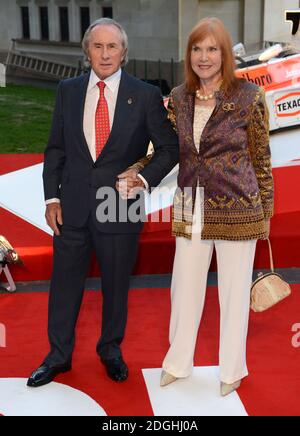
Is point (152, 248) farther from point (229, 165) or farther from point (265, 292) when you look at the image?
point (229, 165)

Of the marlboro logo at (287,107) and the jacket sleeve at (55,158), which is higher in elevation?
the jacket sleeve at (55,158)

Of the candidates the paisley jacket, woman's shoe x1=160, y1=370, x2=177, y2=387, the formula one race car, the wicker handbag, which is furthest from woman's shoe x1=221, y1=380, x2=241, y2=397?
the formula one race car

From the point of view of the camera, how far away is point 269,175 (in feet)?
9.54

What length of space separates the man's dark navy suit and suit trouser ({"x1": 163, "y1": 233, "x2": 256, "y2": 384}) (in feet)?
0.87

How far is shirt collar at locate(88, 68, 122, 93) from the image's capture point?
297 cm

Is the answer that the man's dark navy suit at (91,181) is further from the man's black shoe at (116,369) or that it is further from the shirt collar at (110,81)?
the man's black shoe at (116,369)

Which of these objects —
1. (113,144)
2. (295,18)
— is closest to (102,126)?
(113,144)

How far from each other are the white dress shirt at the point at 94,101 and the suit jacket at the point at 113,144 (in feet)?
0.09

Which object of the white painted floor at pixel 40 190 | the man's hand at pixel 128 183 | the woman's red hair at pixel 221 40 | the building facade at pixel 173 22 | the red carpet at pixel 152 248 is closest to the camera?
the woman's red hair at pixel 221 40

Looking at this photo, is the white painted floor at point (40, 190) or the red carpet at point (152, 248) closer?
the red carpet at point (152, 248)

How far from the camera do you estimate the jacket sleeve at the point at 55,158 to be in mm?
3042

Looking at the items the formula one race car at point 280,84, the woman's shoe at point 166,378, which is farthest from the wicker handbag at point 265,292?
the formula one race car at point 280,84

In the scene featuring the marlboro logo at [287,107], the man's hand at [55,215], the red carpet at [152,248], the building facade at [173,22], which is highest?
the man's hand at [55,215]

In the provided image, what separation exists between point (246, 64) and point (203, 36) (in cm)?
397
